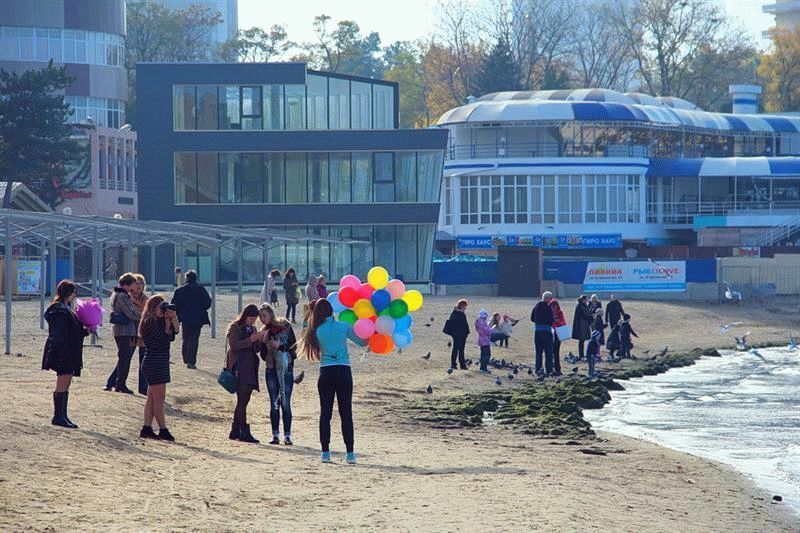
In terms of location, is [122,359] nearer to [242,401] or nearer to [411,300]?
[242,401]

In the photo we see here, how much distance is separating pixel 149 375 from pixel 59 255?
3984 centimetres

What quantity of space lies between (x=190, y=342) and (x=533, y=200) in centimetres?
4726

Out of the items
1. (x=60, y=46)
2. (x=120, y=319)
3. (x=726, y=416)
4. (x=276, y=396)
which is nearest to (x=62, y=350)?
(x=276, y=396)

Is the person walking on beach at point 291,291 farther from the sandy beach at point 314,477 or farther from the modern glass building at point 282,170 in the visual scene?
the modern glass building at point 282,170

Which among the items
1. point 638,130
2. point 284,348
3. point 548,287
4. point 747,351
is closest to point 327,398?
point 284,348

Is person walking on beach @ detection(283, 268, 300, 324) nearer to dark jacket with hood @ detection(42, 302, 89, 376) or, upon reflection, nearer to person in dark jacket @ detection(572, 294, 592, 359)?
person in dark jacket @ detection(572, 294, 592, 359)

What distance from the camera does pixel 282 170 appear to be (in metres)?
56.9

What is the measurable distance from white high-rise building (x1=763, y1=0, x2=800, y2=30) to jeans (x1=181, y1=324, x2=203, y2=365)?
116703 millimetres

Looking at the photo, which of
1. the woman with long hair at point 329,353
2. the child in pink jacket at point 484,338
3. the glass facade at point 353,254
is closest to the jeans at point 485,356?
the child in pink jacket at point 484,338

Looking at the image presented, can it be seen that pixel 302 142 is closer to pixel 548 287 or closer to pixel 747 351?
pixel 548 287

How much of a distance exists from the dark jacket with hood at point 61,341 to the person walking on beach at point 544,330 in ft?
46.5

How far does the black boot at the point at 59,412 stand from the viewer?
15703 millimetres

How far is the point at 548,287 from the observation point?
5541cm

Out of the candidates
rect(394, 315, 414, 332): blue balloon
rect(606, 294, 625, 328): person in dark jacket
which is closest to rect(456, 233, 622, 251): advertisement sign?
rect(606, 294, 625, 328): person in dark jacket
